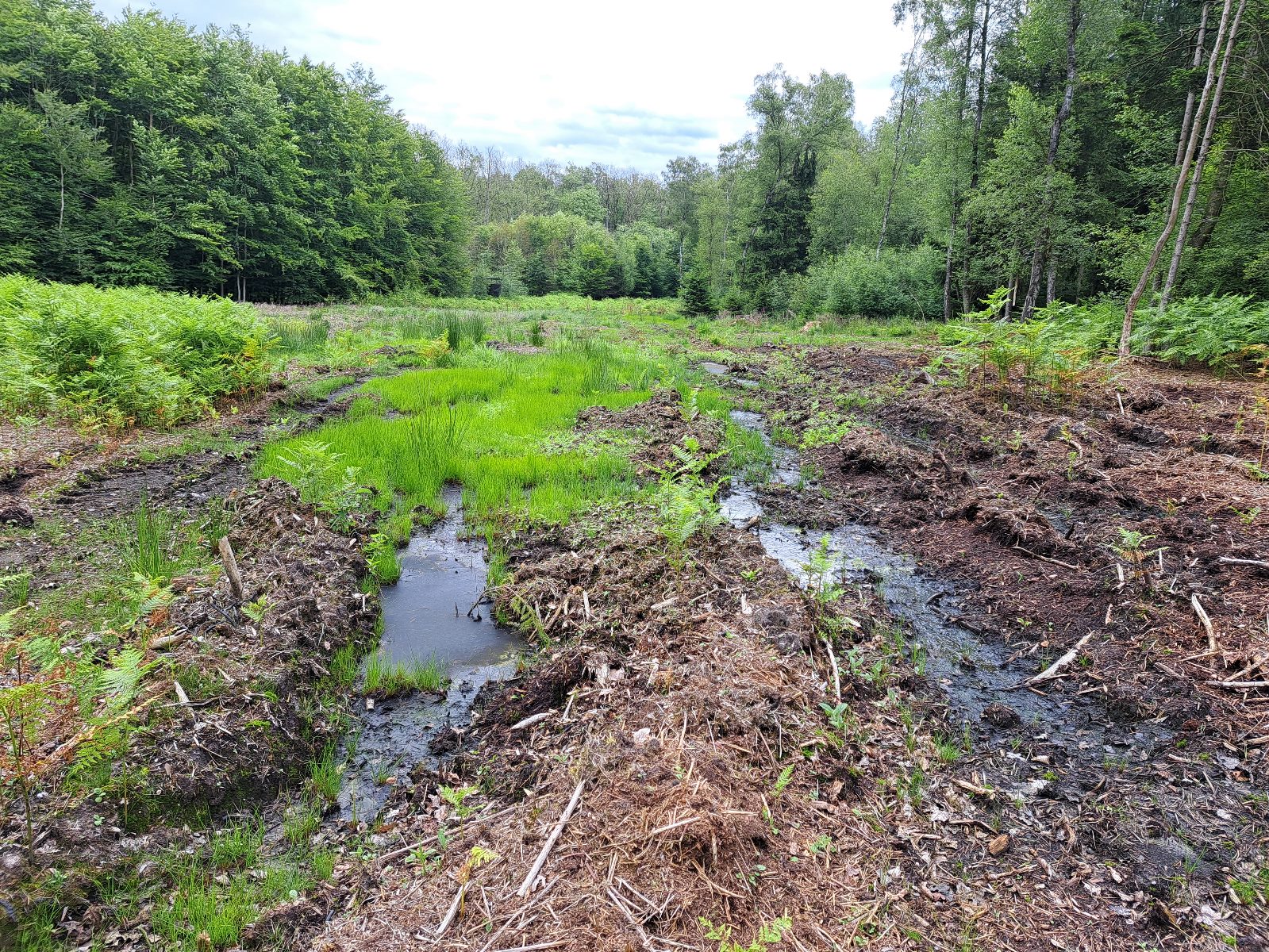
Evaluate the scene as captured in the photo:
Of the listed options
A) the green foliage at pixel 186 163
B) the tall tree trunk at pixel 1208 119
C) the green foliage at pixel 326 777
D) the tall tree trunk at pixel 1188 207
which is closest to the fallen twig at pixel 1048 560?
the green foliage at pixel 326 777

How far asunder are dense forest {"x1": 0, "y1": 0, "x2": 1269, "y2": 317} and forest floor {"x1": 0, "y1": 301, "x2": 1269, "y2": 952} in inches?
510

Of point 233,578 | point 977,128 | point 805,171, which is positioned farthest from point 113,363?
point 805,171

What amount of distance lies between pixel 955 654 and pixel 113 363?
11.8 m

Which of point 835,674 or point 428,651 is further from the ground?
point 835,674

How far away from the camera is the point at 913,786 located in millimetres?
3422

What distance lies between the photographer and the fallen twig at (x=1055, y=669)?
451 centimetres

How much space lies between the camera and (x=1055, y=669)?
4578 mm

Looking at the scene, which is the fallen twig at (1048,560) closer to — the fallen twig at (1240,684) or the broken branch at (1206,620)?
the broken branch at (1206,620)

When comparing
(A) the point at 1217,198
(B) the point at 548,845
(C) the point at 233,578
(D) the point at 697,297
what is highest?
(A) the point at 1217,198

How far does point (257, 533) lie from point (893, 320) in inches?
1122

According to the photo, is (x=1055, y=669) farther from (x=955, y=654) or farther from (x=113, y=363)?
(x=113, y=363)

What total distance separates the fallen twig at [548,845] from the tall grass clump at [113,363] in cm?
931

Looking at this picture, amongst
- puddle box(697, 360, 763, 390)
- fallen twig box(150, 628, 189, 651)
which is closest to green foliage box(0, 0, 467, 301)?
puddle box(697, 360, 763, 390)

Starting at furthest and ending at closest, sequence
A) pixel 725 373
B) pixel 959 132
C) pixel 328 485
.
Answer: pixel 959 132 < pixel 725 373 < pixel 328 485
